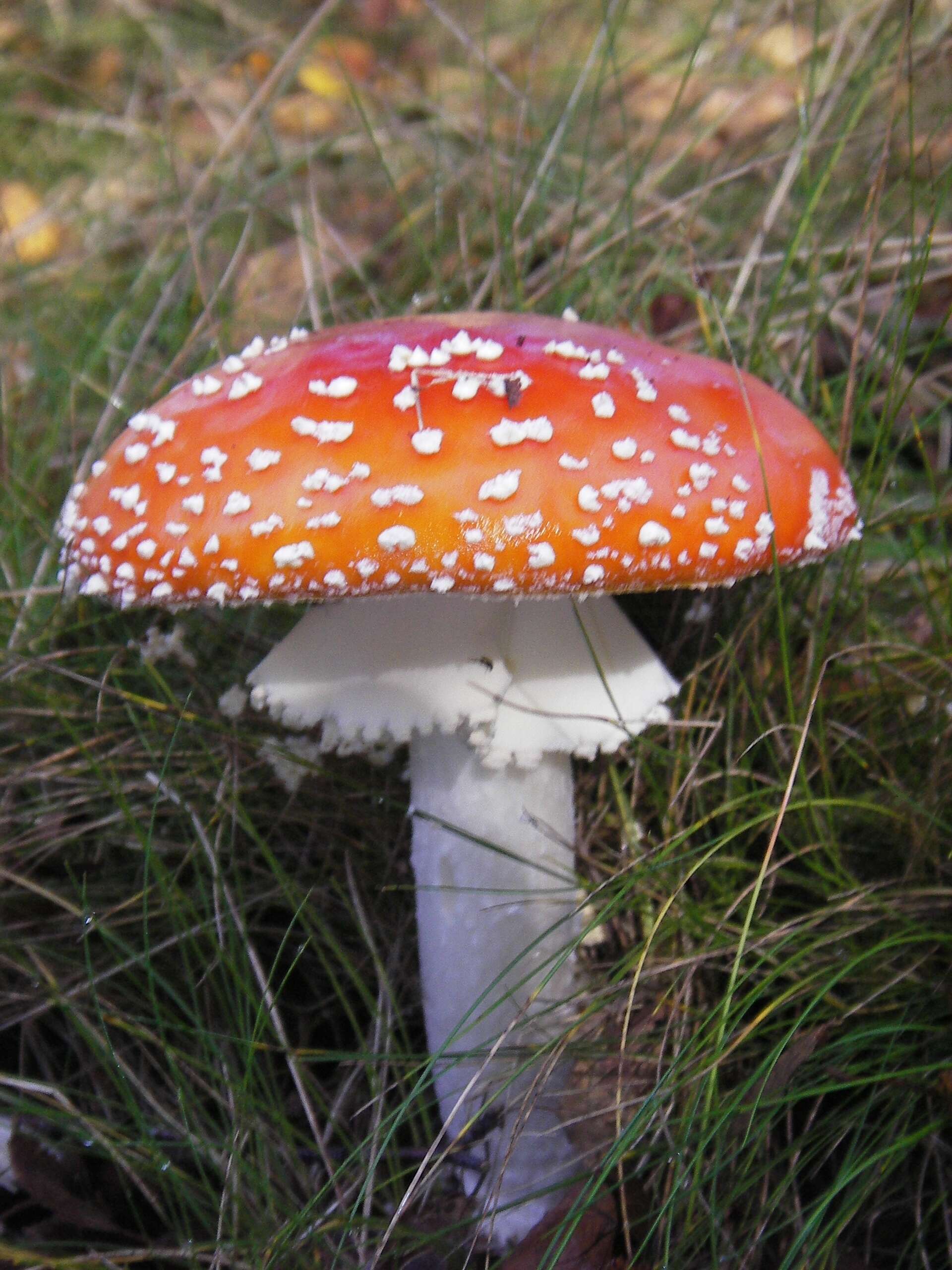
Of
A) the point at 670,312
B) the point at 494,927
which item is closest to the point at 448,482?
the point at 494,927

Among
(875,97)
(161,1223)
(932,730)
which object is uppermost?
(875,97)

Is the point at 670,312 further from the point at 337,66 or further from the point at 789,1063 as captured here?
the point at 337,66

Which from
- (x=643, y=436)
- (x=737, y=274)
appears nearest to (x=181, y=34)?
(x=737, y=274)

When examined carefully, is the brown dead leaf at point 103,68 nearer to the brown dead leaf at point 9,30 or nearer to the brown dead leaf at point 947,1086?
the brown dead leaf at point 9,30

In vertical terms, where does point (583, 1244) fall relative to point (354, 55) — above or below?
below

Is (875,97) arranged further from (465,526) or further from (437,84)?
(437,84)

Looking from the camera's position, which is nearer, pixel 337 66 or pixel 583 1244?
pixel 583 1244

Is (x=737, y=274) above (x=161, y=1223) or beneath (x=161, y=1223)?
above

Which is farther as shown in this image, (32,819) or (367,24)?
(367,24)
